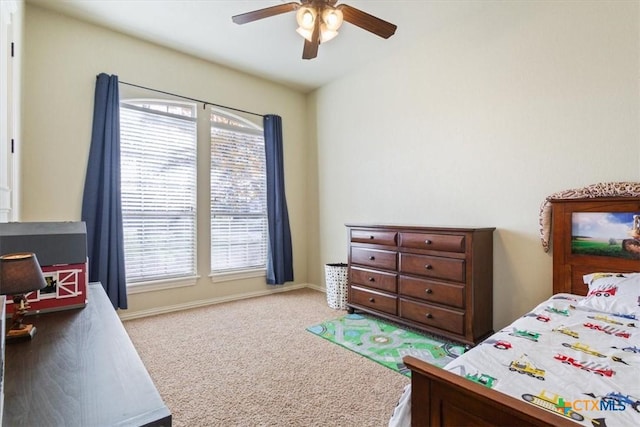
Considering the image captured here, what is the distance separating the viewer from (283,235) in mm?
4234

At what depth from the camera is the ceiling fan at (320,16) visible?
2.09m

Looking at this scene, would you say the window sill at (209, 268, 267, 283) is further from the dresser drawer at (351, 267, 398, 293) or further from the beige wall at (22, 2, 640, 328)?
the dresser drawer at (351, 267, 398, 293)

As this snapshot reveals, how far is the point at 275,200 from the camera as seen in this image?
420cm

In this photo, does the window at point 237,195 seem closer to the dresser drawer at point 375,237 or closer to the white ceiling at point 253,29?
the white ceiling at point 253,29

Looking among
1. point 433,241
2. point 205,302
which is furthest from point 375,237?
point 205,302

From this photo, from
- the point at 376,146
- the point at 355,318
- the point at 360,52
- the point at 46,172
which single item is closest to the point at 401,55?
the point at 360,52

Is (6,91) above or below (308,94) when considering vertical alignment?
below

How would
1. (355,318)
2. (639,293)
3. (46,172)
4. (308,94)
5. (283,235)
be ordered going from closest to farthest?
(639,293) → (46,172) → (355,318) → (283,235) → (308,94)

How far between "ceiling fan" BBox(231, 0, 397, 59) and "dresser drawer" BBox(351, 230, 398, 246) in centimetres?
171

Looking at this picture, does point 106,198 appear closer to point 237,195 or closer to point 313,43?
point 237,195

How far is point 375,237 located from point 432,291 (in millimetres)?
742

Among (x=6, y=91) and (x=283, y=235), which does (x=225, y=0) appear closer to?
(x=6, y=91)

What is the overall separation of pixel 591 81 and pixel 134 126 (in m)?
4.04

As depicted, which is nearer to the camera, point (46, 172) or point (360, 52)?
point (46, 172)
